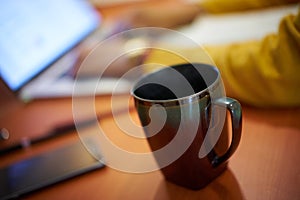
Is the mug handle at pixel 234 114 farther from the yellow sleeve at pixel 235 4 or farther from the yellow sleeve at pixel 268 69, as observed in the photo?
the yellow sleeve at pixel 235 4

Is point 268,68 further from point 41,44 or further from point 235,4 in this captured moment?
point 235,4

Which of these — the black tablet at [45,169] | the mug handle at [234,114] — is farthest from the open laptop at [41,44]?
the mug handle at [234,114]

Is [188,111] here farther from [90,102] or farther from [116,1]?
[116,1]

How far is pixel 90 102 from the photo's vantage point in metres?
0.63

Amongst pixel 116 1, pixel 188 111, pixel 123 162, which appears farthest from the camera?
pixel 116 1

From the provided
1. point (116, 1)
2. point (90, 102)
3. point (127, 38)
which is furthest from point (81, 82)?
point (116, 1)

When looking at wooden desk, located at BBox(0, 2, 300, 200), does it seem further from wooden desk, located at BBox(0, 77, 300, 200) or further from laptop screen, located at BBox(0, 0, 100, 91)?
laptop screen, located at BBox(0, 0, 100, 91)

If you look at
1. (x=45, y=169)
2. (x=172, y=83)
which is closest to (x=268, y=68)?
(x=172, y=83)

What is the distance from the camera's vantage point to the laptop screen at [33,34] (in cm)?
54

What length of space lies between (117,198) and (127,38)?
0.59 metres

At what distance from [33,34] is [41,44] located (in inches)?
0.9

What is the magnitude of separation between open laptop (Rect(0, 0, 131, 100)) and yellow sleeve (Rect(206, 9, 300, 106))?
0.26 metres

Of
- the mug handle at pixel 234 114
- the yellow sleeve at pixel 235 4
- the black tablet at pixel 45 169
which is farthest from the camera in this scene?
the yellow sleeve at pixel 235 4

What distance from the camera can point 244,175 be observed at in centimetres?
36
